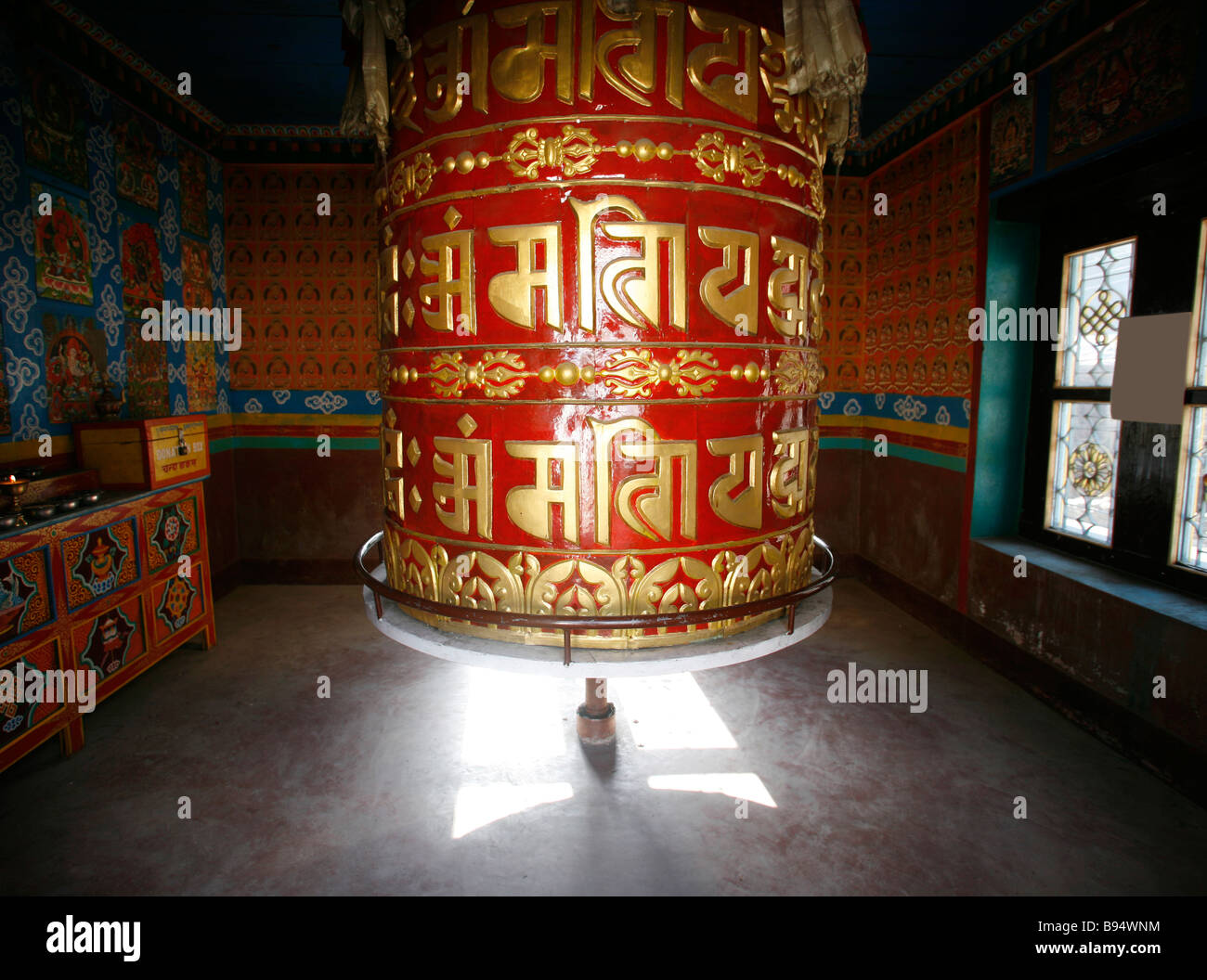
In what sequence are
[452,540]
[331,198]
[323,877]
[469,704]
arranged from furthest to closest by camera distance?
[331,198], [469,704], [323,877], [452,540]

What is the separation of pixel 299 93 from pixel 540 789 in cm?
510

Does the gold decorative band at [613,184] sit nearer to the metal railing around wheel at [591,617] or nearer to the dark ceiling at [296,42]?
the metal railing around wheel at [591,617]

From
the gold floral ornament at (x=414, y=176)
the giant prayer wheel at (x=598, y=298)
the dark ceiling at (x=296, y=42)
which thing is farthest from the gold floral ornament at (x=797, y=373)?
the dark ceiling at (x=296, y=42)

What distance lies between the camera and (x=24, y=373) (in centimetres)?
386

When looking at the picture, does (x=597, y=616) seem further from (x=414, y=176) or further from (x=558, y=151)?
(x=414, y=176)

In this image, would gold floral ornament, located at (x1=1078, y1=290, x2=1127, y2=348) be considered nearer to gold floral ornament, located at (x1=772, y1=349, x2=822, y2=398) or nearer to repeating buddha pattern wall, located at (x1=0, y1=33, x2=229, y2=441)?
gold floral ornament, located at (x1=772, y1=349, x2=822, y2=398)

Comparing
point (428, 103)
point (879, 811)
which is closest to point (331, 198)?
point (428, 103)

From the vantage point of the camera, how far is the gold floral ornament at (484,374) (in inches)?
82.7

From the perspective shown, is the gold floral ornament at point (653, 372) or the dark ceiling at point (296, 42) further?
the dark ceiling at point (296, 42)

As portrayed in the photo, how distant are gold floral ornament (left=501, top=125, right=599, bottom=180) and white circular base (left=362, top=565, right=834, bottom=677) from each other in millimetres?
1430

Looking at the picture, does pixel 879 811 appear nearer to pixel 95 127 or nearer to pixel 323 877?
pixel 323 877

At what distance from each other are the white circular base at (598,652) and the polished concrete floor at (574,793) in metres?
1.05

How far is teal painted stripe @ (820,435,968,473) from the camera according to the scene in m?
4.85

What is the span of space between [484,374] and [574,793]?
206 cm
